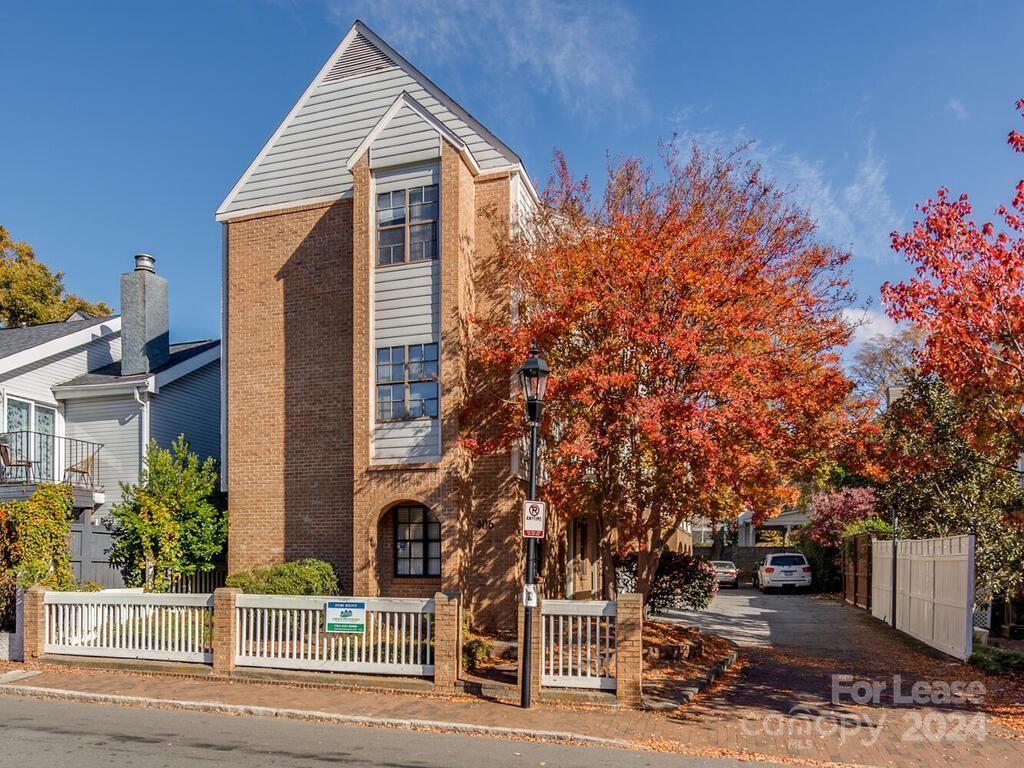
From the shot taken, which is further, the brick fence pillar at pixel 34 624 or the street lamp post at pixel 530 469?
the brick fence pillar at pixel 34 624

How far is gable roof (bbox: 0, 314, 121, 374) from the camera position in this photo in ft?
70.0

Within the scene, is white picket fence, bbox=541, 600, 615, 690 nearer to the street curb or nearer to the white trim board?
the street curb

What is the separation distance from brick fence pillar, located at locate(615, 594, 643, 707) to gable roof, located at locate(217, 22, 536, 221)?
944 centimetres

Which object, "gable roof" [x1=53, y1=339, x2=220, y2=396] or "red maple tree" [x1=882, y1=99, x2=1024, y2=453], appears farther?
"gable roof" [x1=53, y1=339, x2=220, y2=396]

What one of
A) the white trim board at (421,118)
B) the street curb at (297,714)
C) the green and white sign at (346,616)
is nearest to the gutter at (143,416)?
the white trim board at (421,118)

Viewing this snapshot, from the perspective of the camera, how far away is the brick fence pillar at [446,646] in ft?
39.2

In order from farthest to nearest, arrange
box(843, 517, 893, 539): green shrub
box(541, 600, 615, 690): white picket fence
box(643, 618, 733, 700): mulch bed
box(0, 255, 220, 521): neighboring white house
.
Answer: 1. box(843, 517, 893, 539): green shrub
2. box(0, 255, 220, 521): neighboring white house
3. box(643, 618, 733, 700): mulch bed
4. box(541, 600, 615, 690): white picket fence

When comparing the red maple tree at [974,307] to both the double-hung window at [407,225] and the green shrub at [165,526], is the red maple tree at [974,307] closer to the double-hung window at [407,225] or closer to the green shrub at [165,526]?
the double-hung window at [407,225]

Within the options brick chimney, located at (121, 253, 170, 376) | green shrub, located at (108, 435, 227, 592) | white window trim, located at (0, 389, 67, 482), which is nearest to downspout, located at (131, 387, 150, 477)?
brick chimney, located at (121, 253, 170, 376)

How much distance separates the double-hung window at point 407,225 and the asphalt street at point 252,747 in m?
9.05

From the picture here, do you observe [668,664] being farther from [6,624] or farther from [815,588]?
[815,588]

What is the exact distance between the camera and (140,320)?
74.3ft

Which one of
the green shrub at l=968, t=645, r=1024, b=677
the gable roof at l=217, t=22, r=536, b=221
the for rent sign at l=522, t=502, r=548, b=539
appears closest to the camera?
the for rent sign at l=522, t=502, r=548, b=539

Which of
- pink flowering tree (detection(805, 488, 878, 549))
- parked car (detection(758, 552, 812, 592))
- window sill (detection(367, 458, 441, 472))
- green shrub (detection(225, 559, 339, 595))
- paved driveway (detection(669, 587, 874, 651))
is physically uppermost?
window sill (detection(367, 458, 441, 472))
